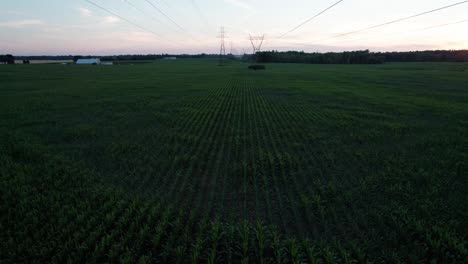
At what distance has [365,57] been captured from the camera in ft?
398

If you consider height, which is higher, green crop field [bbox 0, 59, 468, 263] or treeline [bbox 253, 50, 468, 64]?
treeline [bbox 253, 50, 468, 64]

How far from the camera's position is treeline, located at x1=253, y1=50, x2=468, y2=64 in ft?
391

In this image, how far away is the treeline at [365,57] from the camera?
119062mm

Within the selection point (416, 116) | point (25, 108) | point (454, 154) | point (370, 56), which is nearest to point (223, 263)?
point (454, 154)

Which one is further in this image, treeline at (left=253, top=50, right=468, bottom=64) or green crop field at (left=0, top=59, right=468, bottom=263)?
treeline at (left=253, top=50, right=468, bottom=64)

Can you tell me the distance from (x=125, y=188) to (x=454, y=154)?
1260 cm

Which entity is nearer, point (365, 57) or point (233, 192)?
point (233, 192)

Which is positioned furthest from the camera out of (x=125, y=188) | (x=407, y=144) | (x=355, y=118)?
(x=355, y=118)

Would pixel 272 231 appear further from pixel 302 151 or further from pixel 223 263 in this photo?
pixel 302 151

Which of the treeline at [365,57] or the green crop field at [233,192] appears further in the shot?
the treeline at [365,57]

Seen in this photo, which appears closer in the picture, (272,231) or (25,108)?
(272,231)

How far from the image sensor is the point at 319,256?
5008 millimetres

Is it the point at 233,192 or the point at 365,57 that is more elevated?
the point at 365,57

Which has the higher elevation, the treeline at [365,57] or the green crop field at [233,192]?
the treeline at [365,57]
